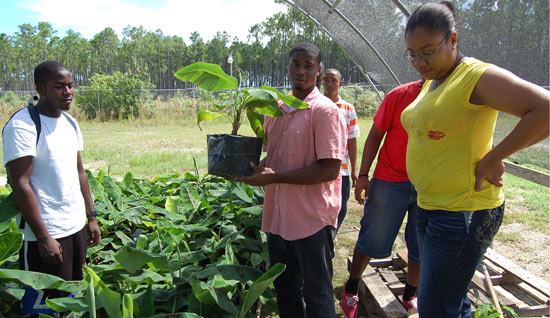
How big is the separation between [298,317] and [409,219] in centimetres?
122

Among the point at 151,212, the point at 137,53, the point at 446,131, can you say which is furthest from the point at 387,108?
the point at 137,53

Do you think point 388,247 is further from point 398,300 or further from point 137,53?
point 137,53

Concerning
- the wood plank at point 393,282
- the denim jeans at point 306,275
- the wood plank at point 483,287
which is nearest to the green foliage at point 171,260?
the denim jeans at point 306,275

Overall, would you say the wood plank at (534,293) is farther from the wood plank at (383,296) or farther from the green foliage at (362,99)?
the green foliage at (362,99)

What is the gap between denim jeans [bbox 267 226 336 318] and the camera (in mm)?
2006

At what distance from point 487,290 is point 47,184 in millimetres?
3193

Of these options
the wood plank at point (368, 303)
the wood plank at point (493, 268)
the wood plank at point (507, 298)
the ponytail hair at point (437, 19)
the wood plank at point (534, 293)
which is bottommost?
the wood plank at point (368, 303)

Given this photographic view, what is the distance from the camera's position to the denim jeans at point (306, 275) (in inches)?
79.0

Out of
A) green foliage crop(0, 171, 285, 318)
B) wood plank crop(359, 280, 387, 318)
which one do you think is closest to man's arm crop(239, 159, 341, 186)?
green foliage crop(0, 171, 285, 318)

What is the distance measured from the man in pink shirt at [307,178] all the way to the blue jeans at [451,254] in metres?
0.53

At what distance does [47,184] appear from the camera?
2.09 meters

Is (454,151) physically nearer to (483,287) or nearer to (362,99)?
(483,287)

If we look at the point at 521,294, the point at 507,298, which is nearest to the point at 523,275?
the point at 521,294

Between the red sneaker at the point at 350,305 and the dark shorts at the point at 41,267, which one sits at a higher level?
the dark shorts at the point at 41,267
